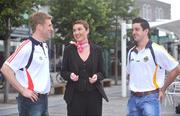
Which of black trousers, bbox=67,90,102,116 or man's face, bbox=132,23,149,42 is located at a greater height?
man's face, bbox=132,23,149,42

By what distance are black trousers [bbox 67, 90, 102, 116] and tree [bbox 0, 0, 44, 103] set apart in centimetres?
899

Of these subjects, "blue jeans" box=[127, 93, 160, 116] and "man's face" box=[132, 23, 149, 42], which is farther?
"man's face" box=[132, 23, 149, 42]

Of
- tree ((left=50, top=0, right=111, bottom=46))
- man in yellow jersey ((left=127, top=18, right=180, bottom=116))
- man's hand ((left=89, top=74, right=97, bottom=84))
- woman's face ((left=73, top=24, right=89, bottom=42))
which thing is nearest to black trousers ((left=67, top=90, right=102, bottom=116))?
man's hand ((left=89, top=74, right=97, bottom=84))

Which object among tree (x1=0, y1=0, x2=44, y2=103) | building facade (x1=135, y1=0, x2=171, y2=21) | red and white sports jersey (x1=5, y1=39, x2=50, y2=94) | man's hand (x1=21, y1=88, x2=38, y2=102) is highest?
building facade (x1=135, y1=0, x2=171, y2=21)

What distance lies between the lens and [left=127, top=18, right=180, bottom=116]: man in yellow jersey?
654 centimetres

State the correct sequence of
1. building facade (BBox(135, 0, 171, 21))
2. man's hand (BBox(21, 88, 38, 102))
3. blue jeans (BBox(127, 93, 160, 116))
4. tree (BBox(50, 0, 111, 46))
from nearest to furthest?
man's hand (BBox(21, 88, 38, 102)) < blue jeans (BBox(127, 93, 160, 116)) < tree (BBox(50, 0, 111, 46)) < building facade (BBox(135, 0, 171, 21))

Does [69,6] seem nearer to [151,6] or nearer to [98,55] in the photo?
[98,55]

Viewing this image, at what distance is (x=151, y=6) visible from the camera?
5397 centimetres

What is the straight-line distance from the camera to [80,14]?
22.9 meters

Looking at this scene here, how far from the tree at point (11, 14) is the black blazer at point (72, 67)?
346 inches

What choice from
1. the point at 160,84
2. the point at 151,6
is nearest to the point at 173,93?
the point at 160,84

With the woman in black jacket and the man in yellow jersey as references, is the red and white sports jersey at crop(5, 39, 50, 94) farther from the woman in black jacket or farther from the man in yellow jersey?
the man in yellow jersey

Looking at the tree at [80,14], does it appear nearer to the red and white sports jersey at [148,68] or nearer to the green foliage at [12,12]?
the green foliage at [12,12]

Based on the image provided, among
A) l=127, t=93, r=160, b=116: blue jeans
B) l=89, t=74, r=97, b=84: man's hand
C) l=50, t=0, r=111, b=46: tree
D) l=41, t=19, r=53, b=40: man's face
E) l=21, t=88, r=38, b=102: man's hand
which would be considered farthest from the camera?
l=50, t=0, r=111, b=46: tree
